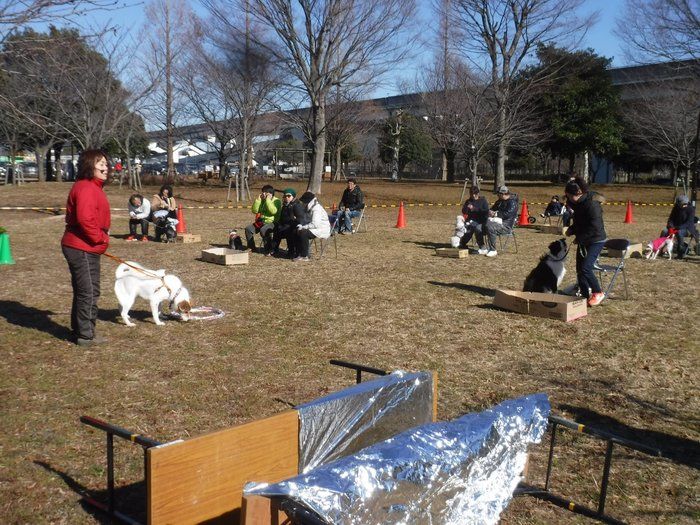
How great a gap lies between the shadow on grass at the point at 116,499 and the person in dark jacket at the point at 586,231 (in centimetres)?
605

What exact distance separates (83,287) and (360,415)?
351 cm

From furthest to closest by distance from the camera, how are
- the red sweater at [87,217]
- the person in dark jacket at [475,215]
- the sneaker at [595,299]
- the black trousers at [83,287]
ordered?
1. the person in dark jacket at [475,215]
2. the sneaker at [595,299]
3. the black trousers at [83,287]
4. the red sweater at [87,217]

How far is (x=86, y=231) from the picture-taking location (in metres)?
5.73

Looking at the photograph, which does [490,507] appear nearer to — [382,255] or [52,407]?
[52,407]

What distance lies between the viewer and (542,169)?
5594cm

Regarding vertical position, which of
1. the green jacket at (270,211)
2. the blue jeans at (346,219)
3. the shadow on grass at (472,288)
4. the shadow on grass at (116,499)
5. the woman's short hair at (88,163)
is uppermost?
the woman's short hair at (88,163)

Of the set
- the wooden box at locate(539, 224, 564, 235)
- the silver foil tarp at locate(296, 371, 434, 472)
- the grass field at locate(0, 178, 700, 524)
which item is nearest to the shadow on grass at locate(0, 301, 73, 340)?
the grass field at locate(0, 178, 700, 524)

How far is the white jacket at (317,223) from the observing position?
11.5m

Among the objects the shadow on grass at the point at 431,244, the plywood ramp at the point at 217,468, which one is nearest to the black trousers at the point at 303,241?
the shadow on grass at the point at 431,244

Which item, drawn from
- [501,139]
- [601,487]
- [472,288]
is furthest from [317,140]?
[601,487]

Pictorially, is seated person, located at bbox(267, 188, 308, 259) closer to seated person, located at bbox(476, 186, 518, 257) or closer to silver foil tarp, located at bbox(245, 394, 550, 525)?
seated person, located at bbox(476, 186, 518, 257)

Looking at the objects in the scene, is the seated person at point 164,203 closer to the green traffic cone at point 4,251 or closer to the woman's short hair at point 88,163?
the green traffic cone at point 4,251

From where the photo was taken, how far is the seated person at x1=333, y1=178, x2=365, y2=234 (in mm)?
15547

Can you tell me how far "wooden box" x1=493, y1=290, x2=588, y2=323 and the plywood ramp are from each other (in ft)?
17.0
